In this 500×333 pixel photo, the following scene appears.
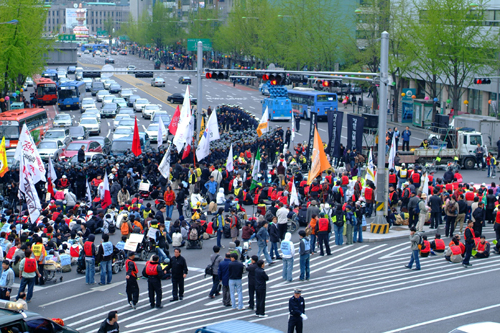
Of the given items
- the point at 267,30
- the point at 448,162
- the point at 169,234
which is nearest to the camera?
the point at 169,234

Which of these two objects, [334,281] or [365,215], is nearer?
[334,281]

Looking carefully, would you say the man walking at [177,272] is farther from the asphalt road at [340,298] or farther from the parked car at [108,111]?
the parked car at [108,111]

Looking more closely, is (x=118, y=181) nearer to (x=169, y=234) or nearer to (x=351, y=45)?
(x=169, y=234)

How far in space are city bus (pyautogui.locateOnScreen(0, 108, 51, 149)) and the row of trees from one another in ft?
19.8

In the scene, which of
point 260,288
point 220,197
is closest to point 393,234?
point 220,197

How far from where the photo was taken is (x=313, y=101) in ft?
195

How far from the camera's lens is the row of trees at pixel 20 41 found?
2133 inches

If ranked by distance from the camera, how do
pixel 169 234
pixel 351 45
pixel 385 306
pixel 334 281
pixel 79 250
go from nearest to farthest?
pixel 385 306, pixel 334 281, pixel 79 250, pixel 169 234, pixel 351 45

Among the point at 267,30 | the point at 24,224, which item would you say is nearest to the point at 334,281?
the point at 24,224

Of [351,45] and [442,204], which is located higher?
[351,45]

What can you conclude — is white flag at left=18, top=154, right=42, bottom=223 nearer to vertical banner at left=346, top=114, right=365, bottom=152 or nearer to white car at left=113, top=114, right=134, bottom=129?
vertical banner at left=346, top=114, right=365, bottom=152

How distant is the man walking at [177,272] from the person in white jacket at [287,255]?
259 centimetres

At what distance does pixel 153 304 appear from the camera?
1723 centimetres

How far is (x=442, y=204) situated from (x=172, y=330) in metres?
13.2
